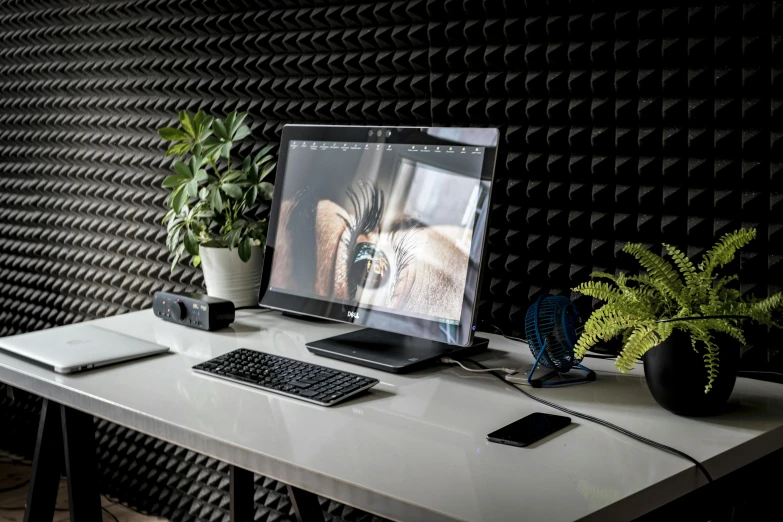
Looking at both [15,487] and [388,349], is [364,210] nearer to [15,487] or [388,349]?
[388,349]

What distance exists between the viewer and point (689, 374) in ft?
4.15

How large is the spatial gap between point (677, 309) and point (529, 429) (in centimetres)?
35

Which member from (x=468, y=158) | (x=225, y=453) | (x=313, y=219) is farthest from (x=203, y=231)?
(x=225, y=453)

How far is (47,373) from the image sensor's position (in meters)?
1.59

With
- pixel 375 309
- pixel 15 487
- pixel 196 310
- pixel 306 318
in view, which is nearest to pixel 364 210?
pixel 375 309

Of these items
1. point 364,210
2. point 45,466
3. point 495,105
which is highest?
→ point 495,105

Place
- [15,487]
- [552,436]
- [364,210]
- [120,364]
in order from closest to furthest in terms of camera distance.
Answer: [552,436], [120,364], [364,210], [15,487]

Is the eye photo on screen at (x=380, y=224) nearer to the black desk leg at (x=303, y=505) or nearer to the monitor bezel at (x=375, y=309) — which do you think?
the monitor bezel at (x=375, y=309)

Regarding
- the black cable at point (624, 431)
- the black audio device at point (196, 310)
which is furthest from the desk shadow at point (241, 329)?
the black cable at point (624, 431)

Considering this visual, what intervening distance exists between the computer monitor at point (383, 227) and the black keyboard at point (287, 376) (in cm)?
22

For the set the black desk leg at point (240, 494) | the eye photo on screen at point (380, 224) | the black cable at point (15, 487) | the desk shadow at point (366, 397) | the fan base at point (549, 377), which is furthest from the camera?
the black cable at point (15, 487)

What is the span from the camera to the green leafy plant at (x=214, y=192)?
211 cm

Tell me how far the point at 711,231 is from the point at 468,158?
1.65 ft

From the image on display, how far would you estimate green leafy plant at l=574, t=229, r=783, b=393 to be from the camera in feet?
4.17
